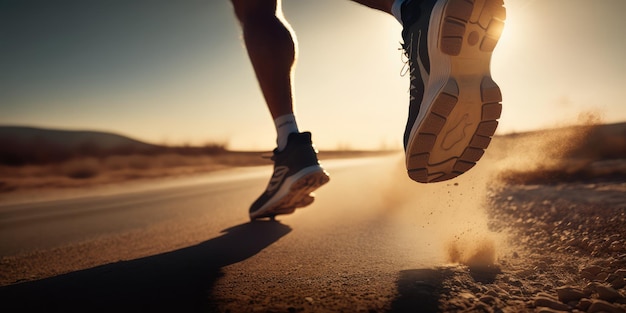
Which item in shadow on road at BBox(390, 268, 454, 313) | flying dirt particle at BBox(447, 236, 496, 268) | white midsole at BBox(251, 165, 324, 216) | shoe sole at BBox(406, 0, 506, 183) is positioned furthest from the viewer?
white midsole at BBox(251, 165, 324, 216)

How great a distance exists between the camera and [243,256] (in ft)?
3.84

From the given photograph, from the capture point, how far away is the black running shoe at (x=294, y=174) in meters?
1.66

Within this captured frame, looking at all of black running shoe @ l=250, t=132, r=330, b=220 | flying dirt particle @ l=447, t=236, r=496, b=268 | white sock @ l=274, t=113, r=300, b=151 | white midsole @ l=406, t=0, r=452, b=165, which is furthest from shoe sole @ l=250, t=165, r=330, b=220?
flying dirt particle @ l=447, t=236, r=496, b=268

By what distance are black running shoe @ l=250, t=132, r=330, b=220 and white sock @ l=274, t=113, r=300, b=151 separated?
29 millimetres

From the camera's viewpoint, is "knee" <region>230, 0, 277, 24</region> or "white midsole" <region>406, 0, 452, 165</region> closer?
"white midsole" <region>406, 0, 452, 165</region>

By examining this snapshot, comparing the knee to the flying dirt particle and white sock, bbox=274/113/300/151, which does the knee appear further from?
the flying dirt particle

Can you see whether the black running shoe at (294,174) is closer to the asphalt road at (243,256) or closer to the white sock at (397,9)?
the asphalt road at (243,256)

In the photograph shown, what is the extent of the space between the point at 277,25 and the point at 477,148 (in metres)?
1.05

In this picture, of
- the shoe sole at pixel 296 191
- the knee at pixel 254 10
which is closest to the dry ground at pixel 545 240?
the shoe sole at pixel 296 191

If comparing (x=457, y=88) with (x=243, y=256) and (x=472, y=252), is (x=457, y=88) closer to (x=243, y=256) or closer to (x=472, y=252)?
(x=472, y=252)

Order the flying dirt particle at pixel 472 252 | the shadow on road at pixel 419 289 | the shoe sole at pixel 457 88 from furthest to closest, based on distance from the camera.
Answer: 1. the shoe sole at pixel 457 88
2. the flying dirt particle at pixel 472 252
3. the shadow on road at pixel 419 289

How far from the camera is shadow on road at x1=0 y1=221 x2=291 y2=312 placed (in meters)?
0.72

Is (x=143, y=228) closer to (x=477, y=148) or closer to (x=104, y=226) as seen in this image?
(x=104, y=226)

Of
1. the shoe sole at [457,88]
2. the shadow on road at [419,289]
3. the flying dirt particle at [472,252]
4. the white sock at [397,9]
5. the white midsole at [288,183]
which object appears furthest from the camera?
the white midsole at [288,183]
